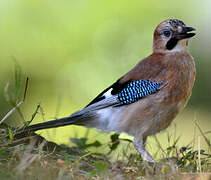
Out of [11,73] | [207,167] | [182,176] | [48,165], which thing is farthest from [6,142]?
[11,73]

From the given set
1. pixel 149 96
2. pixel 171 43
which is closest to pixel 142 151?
pixel 149 96

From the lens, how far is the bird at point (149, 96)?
4.70m

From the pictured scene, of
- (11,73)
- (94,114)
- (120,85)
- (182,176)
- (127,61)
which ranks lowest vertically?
(182,176)

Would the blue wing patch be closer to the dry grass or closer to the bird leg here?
the bird leg

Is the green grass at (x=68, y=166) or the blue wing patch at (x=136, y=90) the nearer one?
the green grass at (x=68, y=166)

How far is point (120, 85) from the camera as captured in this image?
198 inches

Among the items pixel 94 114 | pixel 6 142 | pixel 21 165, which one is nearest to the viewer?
pixel 21 165

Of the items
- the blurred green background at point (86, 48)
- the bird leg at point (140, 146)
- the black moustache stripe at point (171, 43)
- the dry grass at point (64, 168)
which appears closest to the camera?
the dry grass at point (64, 168)

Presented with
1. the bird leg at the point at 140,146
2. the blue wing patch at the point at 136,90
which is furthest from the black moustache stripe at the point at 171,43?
the bird leg at the point at 140,146

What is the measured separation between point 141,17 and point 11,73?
3278 mm

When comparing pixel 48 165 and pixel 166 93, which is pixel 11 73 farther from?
pixel 48 165

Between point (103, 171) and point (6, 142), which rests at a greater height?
point (6, 142)

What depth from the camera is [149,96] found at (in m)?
4.74

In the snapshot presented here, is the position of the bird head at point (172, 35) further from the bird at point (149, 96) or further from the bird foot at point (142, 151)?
the bird foot at point (142, 151)
